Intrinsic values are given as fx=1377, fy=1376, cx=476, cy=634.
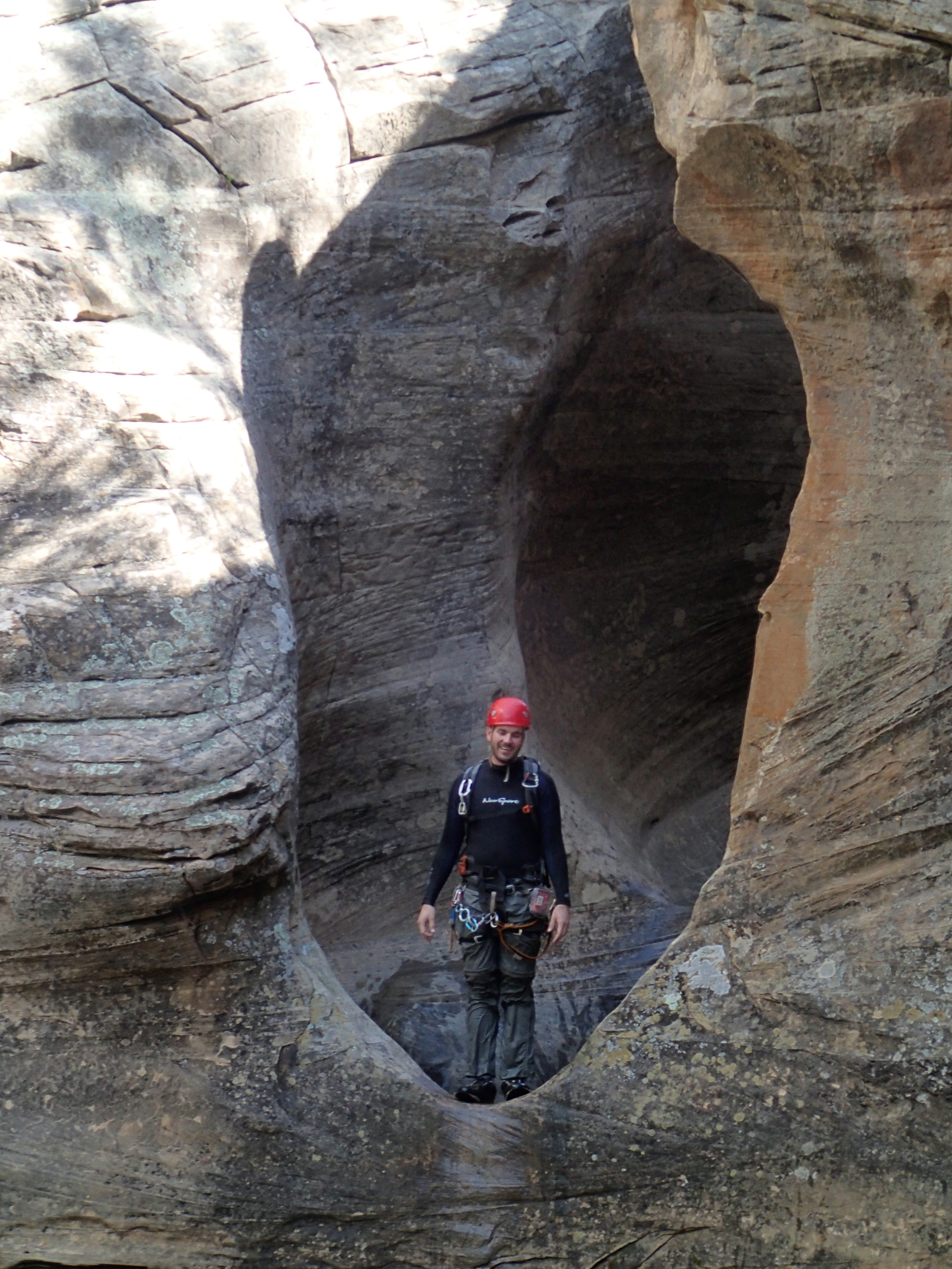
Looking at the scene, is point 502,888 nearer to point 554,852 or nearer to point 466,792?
point 554,852

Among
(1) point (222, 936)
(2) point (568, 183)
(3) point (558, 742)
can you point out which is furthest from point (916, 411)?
(3) point (558, 742)

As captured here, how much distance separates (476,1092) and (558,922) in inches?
32.4

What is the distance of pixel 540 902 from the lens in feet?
17.7

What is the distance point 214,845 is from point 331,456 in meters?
2.61

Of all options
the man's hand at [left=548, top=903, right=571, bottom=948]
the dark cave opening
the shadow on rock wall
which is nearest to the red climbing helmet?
the man's hand at [left=548, top=903, right=571, bottom=948]

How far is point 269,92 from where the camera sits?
258 inches

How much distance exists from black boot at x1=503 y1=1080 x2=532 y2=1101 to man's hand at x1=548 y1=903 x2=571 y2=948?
623mm

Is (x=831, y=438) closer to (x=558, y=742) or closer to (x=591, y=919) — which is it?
(x=591, y=919)

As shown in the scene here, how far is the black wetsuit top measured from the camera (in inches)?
214

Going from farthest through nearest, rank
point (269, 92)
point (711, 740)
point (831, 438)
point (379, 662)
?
point (711, 740), point (379, 662), point (269, 92), point (831, 438)

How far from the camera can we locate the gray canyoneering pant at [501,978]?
542 centimetres

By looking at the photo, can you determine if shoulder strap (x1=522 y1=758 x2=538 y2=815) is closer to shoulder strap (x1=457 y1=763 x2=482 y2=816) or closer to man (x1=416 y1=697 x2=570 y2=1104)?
man (x1=416 y1=697 x2=570 y2=1104)

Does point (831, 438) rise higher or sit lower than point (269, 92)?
lower

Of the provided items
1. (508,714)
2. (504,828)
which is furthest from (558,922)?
(508,714)
